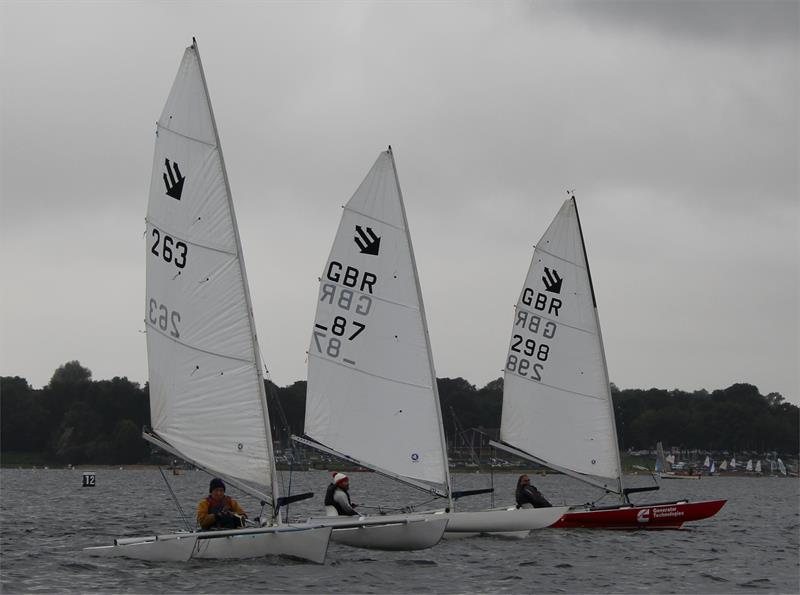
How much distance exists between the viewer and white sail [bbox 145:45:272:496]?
26.1m

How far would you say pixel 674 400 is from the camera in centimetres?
16325

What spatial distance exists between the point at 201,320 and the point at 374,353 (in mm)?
6758

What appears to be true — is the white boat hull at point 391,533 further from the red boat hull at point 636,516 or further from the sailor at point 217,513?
the red boat hull at point 636,516

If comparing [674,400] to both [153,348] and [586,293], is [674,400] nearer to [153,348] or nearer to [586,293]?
[586,293]

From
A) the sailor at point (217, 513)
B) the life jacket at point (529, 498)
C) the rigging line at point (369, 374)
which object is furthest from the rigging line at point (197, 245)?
the life jacket at point (529, 498)

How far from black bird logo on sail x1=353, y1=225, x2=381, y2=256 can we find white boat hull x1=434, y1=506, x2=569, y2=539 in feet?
22.4

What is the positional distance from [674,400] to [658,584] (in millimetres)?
140191

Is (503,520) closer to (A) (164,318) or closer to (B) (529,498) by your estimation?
(B) (529,498)

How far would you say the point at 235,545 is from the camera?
84.1ft

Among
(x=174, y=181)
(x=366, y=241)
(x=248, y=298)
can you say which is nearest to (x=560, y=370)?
(x=366, y=241)

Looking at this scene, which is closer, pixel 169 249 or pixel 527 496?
pixel 169 249

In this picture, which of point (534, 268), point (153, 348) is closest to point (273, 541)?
point (153, 348)

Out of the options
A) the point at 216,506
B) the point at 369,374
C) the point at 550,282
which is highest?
the point at 550,282

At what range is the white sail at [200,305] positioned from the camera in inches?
1026
